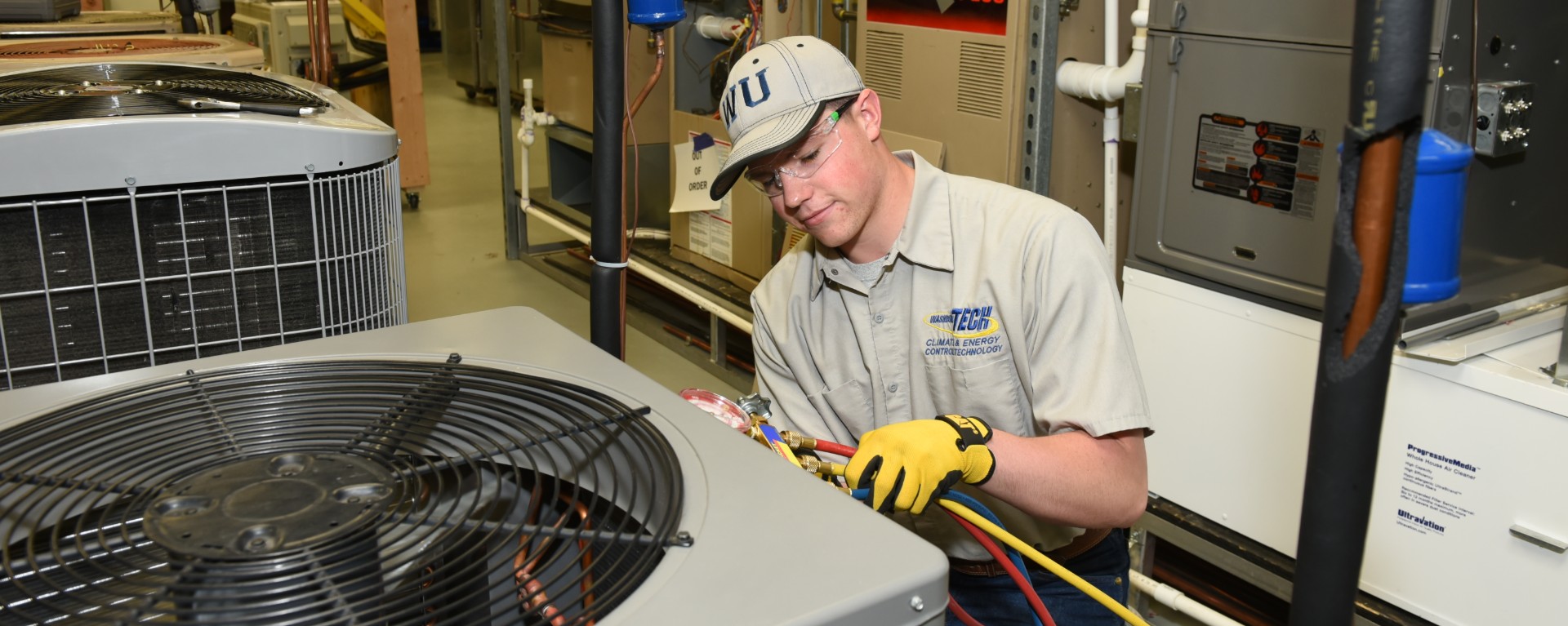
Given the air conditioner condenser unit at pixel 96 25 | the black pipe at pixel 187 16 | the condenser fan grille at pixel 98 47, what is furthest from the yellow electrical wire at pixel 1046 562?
the black pipe at pixel 187 16

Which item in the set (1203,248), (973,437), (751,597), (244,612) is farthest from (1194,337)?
(244,612)

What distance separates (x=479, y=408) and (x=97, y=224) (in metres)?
0.56

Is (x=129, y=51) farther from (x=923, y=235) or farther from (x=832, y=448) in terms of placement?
(x=832, y=448)

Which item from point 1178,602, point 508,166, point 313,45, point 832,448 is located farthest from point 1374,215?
point 508,166

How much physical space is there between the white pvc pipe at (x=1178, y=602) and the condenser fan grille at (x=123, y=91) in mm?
1636

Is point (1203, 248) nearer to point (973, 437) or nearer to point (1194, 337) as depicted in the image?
point (1194, 337)

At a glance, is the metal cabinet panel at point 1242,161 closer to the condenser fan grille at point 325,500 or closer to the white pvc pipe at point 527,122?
the condenser fan grille at point 325,500

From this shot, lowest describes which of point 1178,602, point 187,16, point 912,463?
point 1178,602

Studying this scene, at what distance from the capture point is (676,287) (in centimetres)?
350

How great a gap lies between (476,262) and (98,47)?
2.26 metres

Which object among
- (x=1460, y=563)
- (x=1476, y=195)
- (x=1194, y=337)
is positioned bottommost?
(x=1460, y=563)

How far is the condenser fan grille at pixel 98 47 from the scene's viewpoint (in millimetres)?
2186

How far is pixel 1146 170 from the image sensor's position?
210 cm

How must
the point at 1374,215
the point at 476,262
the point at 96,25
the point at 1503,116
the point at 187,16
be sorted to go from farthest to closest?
the point at 476,262
the point at 187,16
the point at 96,25
the point at 1503,116
the point at 1374,215
